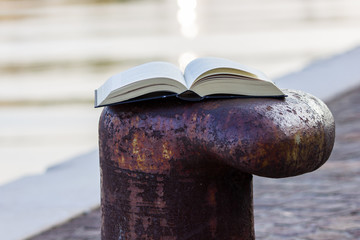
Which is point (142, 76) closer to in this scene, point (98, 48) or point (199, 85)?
point (199, 85)

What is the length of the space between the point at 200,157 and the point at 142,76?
0.34 m

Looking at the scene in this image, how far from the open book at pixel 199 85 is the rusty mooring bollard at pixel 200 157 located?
4cm

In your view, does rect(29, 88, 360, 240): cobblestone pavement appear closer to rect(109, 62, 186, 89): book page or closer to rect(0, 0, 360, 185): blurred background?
rect(109, 62, 186, 89): book page

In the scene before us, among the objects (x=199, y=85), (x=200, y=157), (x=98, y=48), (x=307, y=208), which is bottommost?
(x=307, y=208)

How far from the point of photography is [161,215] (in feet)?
7.13

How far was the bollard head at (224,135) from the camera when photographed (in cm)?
202

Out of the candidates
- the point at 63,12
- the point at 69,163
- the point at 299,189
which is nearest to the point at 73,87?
the point at 69,163

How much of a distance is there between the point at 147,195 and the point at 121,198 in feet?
0.35

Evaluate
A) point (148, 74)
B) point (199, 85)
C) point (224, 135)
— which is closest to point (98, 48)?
point (148, 74)

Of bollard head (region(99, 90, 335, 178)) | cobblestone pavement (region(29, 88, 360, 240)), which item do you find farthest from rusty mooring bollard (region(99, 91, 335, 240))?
cobblestone pavement (region(29, 88, 360, 240))

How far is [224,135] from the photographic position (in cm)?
204

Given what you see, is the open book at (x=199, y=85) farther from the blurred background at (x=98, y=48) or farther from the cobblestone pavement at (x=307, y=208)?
the blurred background at (x=98, y=48)

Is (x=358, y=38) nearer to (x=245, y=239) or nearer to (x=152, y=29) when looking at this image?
(x=152, y=29)

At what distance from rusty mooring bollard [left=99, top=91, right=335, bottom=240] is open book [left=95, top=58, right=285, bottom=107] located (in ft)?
0.12
